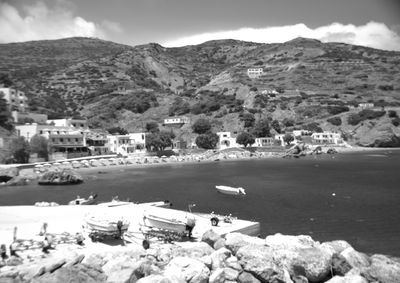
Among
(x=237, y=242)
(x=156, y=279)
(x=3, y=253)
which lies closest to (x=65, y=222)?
(x=3, y=253)

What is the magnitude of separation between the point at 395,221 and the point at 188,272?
23.0 meters

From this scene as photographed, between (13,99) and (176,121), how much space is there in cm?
5221

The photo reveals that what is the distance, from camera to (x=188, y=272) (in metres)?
14.9

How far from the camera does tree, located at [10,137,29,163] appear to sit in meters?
80.0

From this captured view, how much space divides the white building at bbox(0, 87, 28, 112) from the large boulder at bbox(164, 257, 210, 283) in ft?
318

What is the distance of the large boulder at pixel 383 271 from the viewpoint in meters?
14.6

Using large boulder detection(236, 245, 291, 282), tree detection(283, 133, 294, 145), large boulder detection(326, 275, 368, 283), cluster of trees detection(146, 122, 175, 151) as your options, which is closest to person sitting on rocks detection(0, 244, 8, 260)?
large boulder detection(236, 245, 291, 282)

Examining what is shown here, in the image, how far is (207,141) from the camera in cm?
12206

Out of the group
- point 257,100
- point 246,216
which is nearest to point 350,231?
point 246,216

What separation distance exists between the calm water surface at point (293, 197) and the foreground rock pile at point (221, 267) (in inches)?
355

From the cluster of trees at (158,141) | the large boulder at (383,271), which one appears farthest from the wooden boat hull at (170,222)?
the cluster of trees at (158,141)

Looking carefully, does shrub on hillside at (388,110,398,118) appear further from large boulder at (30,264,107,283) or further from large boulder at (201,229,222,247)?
large boulder at (30,264,107,283)

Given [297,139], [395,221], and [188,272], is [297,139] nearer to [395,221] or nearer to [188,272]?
[395,221]

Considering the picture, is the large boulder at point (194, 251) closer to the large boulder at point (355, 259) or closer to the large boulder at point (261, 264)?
the large boulder at point (261, 264)
